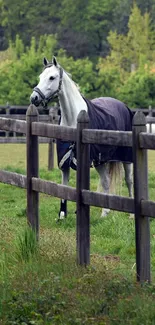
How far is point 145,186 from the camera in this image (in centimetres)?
769

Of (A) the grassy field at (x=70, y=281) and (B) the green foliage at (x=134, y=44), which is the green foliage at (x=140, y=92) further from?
(A) the grassy field at (x=70, y=281)

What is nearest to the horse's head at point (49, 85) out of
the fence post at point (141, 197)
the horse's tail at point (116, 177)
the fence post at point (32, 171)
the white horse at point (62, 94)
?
the white horse at point (62, 94)

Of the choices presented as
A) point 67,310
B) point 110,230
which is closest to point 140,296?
point 67,310

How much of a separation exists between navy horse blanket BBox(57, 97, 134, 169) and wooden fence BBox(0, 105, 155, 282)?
1788 millimetres

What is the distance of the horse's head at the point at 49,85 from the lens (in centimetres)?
1268

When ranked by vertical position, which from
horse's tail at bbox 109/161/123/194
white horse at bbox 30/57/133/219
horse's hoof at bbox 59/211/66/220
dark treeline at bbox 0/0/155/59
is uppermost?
dark treeline at bbox 0/0/155/59

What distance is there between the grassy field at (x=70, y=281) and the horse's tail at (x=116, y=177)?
1.79 metres

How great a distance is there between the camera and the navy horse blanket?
1240 centimetres

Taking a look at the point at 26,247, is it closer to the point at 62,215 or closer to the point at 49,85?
the point at 62,215

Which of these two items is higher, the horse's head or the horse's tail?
the horse's head

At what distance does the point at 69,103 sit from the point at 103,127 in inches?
20.9

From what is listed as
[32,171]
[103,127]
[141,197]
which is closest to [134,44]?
[103,127]

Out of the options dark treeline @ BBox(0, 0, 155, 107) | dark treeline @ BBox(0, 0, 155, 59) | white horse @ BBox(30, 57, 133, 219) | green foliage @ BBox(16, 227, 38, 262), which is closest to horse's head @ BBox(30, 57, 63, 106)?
white horse @ BBox(30, 57, 133, 219)

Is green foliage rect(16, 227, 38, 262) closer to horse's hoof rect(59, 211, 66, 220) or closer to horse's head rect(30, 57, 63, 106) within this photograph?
horse's hoof rect(59, 211, 66, 220)
